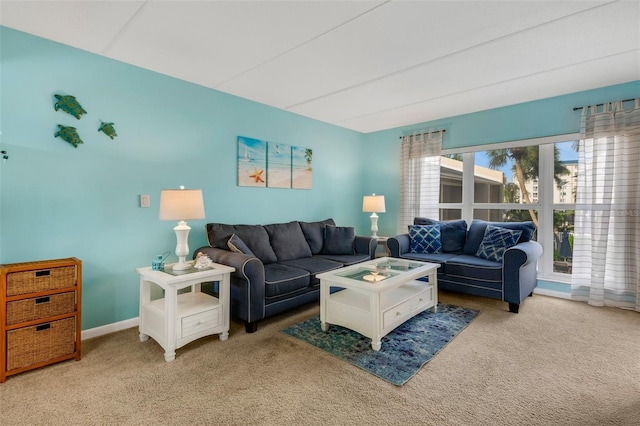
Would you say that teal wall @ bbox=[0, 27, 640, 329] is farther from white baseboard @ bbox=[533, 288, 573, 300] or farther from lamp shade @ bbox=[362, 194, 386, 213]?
white baseboard @ bbox=[533, 288, 573, 300]

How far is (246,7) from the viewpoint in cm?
201

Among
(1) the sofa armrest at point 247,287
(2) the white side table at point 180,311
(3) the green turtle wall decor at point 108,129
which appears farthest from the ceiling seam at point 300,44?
(2) the white side table at point 180,311

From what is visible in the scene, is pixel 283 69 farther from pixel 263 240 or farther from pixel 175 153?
pixel 263 240

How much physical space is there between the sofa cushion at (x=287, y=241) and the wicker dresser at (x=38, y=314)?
1.87 m

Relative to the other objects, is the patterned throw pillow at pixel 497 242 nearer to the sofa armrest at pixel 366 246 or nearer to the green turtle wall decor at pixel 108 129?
the sofa armrest at pixel 366 246

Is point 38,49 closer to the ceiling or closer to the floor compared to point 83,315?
closer to the ceiling

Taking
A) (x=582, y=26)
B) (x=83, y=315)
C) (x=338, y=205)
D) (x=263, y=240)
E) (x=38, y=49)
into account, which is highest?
(x=582, y=26)

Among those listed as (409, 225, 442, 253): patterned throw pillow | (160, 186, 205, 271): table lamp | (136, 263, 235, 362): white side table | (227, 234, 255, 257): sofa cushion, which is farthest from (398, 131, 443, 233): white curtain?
(160, 186, 205, 271): table lamp

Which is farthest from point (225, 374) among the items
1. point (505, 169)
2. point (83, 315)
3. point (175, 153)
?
point (505, 169)

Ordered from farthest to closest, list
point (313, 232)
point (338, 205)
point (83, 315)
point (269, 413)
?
point (338, 205) < point (313, 232) < point (83, 315) < point (269, 413)

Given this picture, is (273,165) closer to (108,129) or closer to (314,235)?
(314,235)

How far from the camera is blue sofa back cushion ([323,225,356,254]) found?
4066 millimetres

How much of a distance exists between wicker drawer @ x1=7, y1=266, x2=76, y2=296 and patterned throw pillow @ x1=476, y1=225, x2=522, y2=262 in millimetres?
3934

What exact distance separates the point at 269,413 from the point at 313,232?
8.55 ft
